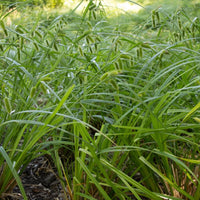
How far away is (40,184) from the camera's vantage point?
57.4 inches

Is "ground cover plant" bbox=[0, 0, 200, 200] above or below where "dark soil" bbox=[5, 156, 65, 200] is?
above

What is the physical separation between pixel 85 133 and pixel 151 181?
0.36 m

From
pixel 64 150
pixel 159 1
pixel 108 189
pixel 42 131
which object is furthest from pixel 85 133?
pixel 159 1

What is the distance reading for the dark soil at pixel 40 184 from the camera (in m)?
1.35

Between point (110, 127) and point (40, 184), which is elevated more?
point (110, 127)

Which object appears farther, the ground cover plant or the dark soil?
the dark soil

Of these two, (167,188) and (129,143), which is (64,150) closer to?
(129,143)

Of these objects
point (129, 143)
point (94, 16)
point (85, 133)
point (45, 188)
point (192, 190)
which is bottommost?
point (45, 188)

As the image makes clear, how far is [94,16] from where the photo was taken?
5.32 feet

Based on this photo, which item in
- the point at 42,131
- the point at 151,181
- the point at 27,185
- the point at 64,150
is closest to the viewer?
the point at 42,131

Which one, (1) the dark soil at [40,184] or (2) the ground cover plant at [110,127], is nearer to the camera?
(2) the ground cover plant at [110,127]

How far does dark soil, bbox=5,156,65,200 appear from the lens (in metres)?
1.35

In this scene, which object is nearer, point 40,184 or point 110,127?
point 110,127

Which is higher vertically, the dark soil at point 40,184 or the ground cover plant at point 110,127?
the ground cover plant at point 110,127
